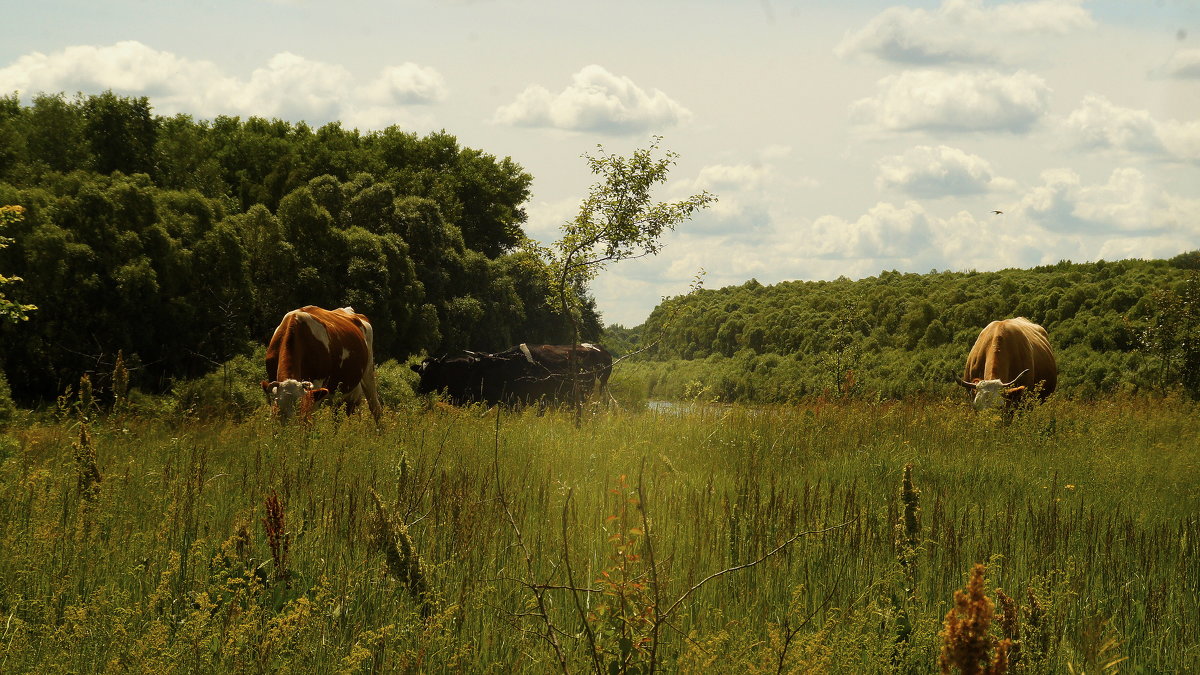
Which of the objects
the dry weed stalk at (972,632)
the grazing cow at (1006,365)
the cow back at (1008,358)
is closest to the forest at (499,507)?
the dry weed stalk at (972,632)

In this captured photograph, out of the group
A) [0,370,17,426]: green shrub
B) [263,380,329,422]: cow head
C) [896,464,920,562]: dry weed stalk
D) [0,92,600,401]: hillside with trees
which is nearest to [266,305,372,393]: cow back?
[263,380,329,422]: cow head

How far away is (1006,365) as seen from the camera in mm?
14695

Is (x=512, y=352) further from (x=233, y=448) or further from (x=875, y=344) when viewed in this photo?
(x=875, y=344)

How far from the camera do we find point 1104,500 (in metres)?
6.89

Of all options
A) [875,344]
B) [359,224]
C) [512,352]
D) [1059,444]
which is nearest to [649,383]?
[875,344]

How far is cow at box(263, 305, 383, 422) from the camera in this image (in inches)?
459

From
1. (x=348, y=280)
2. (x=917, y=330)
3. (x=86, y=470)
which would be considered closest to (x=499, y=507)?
(x=86, y=470)

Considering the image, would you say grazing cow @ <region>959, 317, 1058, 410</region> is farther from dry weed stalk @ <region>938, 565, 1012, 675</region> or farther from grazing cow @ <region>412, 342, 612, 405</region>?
dry weed stalk @ <region>938, 565, 1012, 675</region>

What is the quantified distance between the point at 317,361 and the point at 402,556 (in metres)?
10.3

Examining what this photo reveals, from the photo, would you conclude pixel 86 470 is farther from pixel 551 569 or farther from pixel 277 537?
pixel 551 569

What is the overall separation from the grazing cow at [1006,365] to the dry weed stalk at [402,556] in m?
11.6

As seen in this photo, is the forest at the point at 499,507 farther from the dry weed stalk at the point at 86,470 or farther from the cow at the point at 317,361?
the cow at the point at 317,361

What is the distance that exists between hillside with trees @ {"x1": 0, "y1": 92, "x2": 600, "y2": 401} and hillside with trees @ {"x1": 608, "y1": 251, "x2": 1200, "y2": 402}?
890cm

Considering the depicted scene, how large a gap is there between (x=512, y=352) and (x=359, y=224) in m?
10.1
